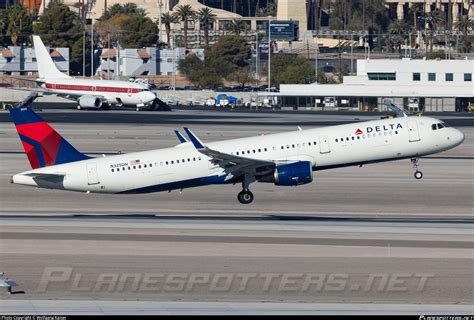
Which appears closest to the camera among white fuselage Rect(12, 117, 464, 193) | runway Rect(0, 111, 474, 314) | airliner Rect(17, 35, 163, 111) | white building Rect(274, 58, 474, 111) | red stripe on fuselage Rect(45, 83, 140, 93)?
runway Rect(0, 111, 474, 314)

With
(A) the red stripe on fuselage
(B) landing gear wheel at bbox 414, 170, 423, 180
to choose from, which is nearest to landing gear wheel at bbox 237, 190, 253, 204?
(B) landing gear wheel at bbox 414, 170, 423, 180

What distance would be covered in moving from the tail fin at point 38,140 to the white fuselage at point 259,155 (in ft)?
1.78

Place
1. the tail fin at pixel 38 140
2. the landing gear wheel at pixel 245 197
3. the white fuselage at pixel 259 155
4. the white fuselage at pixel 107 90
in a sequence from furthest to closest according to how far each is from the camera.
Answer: the white fuselage at pixel 107 90, the landing gear wheel at pixel 245 197, the white fuselage at pixel 259 155, the tail fin at pixel 38 140

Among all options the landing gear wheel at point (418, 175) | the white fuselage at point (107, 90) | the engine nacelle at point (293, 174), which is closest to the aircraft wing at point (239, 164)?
the engine nacelle at point (293, 174)

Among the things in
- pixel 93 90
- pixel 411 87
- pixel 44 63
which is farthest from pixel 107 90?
pixel 411 87

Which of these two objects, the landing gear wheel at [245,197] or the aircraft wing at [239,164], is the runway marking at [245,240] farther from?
the landing gear wheel at [245,197]

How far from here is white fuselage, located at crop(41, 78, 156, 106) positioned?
149 meters

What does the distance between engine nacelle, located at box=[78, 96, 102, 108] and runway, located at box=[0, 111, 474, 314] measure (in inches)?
3011

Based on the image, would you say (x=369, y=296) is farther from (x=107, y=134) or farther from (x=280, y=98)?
(x=280, y=98)

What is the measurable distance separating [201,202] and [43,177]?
406 inches

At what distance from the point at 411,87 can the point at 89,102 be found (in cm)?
4163

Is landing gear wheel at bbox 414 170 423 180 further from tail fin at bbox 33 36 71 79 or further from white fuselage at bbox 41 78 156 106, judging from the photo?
tail fin at bbox 33 36 71 79

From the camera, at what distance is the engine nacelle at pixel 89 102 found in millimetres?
147625

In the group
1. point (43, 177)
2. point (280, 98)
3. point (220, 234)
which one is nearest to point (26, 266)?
point (220, 234)
